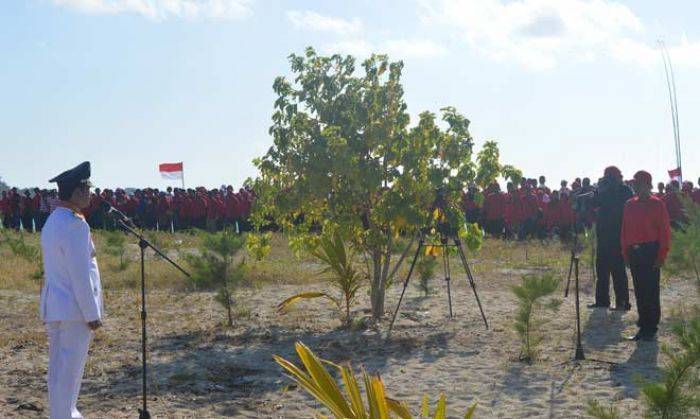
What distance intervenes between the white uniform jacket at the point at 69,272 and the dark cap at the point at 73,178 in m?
0.14

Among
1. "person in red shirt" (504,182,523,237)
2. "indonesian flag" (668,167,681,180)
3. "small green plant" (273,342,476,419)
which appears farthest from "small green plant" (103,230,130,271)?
"indonesian flag" (668,167,681,180)

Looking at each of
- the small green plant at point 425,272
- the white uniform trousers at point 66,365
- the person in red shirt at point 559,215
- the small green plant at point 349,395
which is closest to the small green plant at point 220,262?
the small green plant at point 425,272

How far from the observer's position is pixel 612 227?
1138cm

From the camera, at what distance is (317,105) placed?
35.6 feet

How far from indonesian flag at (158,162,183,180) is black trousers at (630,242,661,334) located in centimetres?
2644

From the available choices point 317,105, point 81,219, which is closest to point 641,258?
point 317,105

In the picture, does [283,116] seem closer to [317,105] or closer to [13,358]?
[317,105]

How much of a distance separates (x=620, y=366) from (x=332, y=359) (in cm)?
284

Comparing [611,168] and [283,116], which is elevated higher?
[283,116]

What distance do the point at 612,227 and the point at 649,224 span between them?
2108 mm

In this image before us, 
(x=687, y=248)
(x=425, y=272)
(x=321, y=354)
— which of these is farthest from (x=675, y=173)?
(x=321, y=354)

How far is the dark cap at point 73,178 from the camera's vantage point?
5.58m

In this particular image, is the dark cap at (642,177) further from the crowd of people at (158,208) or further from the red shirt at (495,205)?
the crowd of people at (158,208)

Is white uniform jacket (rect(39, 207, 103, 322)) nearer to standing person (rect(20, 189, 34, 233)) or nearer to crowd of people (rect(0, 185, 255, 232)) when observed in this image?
crowd of people (rect(0, 185, 255, 232))
